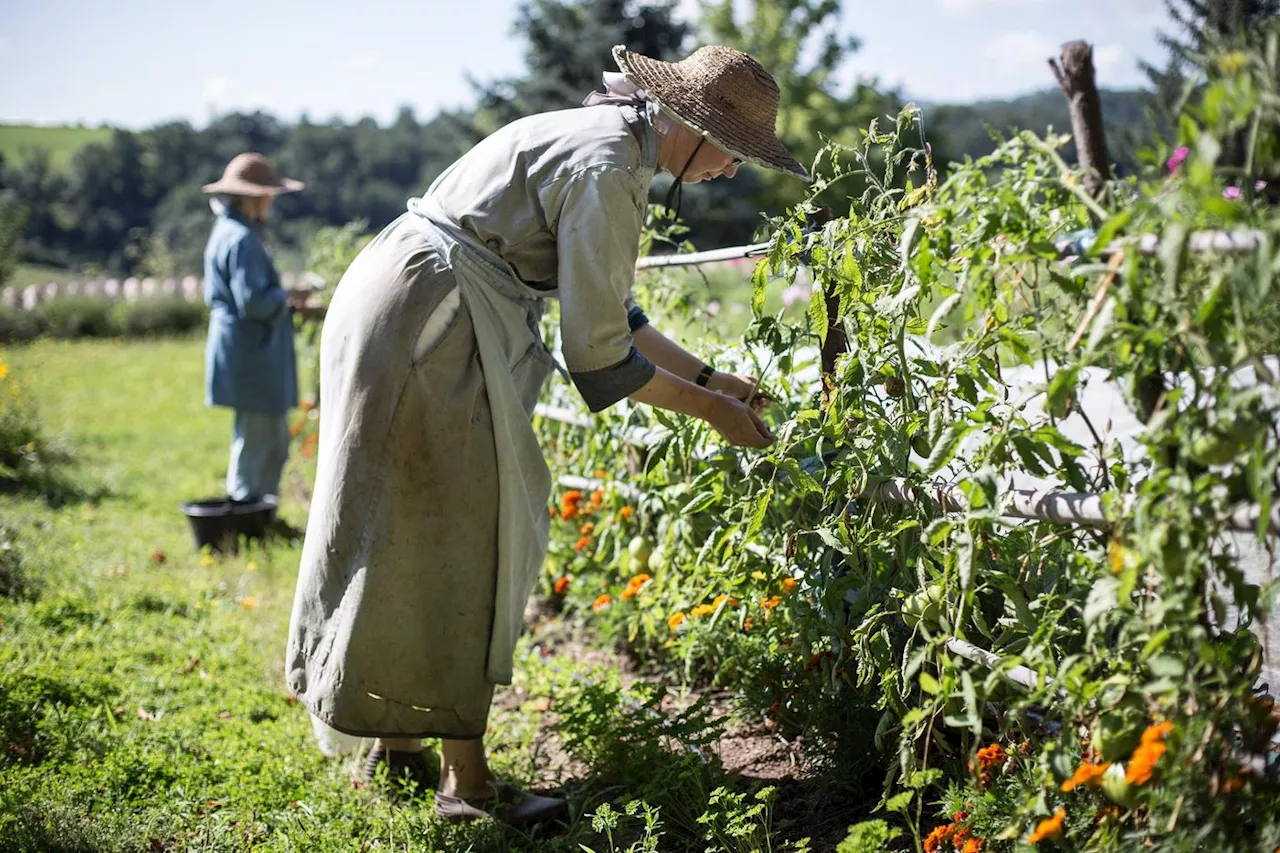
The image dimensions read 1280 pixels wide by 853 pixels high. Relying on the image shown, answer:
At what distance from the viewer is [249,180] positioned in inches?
217

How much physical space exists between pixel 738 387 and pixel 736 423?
0.82 ft

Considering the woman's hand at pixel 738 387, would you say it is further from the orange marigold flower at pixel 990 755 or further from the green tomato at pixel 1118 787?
the green tomato at pixel 1118 787

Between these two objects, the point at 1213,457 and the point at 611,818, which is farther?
the point at 611,818

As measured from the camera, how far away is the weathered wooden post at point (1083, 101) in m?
2.13

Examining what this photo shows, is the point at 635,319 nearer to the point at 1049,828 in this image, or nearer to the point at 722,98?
the point at 722,98

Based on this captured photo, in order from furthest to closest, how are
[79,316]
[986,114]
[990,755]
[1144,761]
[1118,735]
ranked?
[986,114] < [79,316] < [990,755] < [1118,735] < [1144,761]

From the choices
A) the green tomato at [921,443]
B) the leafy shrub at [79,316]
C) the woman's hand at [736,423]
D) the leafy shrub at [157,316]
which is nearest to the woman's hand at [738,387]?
the woman's hand at [736,423]

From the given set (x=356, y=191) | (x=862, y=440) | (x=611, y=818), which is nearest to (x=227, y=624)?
(x=611, y=818)

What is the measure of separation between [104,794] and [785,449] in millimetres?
1842

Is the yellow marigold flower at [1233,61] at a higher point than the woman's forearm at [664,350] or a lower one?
higher

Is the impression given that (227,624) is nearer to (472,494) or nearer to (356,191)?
(472,494)

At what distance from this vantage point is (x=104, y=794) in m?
2.66

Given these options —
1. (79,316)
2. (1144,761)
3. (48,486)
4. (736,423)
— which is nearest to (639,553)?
(736,423)

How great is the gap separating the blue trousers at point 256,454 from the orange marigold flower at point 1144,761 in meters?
4.71
